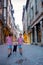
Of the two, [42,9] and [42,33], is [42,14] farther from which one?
[42,33]

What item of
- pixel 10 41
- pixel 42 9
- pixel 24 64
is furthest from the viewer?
pixel 42 9

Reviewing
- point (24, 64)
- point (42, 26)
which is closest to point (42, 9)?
point (42, 26)

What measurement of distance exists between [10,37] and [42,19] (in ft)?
62.9

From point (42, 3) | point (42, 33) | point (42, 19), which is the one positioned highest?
point (42, 3)

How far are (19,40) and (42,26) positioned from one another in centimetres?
1896

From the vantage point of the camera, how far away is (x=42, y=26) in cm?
3375

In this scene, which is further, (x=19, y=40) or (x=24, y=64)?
(x=19, y=40)

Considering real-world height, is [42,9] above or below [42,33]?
above

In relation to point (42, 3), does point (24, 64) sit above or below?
below

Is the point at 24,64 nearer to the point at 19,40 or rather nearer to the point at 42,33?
the point at 19,40

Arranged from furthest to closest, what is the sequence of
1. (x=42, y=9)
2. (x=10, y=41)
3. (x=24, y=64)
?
(x=42, y=9) < (x=10, y=41) < (x=24, y=64)

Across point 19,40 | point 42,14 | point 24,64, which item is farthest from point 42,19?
point 24,64

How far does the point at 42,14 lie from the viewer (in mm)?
32312

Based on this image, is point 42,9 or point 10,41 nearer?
point 10,41
